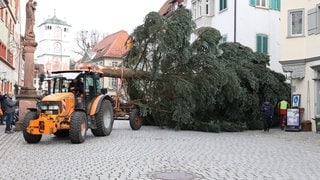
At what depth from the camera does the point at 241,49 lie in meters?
25.6

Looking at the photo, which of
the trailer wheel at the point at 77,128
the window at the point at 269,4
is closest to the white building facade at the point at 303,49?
the window at the point at 269,4

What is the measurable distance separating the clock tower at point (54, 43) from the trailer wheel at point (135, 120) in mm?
103638

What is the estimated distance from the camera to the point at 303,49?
78.2 feet

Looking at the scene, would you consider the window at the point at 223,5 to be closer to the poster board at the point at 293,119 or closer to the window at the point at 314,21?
the window at the point at 314,21

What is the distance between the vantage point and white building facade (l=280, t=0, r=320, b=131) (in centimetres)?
2305

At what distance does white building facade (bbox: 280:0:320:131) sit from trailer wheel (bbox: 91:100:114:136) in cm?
1052

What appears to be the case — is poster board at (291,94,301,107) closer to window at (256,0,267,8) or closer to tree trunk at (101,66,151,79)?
tree trunk at (101,66,151,79)

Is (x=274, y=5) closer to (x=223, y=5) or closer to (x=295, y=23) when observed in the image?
(x=223, y=5)

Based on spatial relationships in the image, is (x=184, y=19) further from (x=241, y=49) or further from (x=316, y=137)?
(x=316, y=137)

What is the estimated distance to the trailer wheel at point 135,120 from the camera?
2170cm

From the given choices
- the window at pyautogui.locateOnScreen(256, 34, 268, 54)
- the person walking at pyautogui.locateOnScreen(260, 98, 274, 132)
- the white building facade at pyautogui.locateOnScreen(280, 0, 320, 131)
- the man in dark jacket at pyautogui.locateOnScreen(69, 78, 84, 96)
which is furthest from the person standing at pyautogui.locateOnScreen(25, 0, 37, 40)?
the window at pyautogui.locateOnScreen(256, 34, 268, 54)

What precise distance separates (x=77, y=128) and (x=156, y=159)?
156 inches

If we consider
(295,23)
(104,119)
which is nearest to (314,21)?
(295,23)

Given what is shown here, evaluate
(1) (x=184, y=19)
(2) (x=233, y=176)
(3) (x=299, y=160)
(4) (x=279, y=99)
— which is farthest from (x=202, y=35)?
(2) (x=233, y=176)
